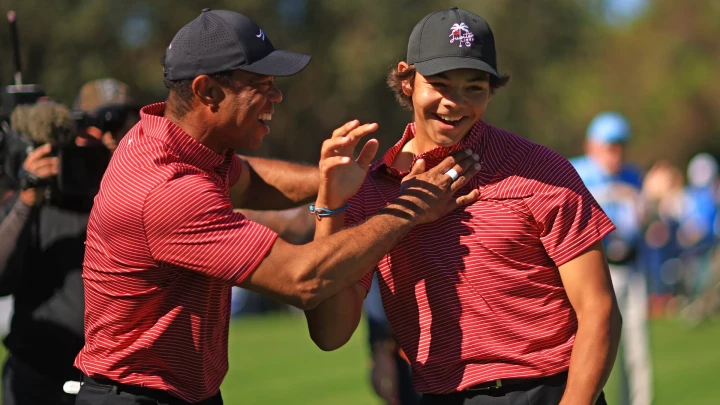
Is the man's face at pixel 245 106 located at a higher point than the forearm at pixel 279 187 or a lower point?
higher

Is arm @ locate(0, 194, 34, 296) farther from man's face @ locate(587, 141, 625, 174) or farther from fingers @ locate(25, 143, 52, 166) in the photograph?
man's face @ locate(587, 141, 625, 174)

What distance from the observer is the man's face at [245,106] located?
4.21 meters

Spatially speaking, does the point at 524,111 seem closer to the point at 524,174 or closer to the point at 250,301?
the point at 250,301

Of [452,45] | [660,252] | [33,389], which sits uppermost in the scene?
[452,45]

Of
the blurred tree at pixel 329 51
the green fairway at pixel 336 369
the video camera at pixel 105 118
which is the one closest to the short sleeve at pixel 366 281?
the video camera at pixel 105 118

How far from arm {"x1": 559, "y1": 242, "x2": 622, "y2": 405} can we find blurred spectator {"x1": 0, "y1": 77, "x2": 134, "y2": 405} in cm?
266

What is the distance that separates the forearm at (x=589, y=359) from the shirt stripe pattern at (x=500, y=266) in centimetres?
16

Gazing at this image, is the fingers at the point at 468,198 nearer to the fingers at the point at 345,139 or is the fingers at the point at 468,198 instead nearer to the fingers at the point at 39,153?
the fingers at the point at 345,139

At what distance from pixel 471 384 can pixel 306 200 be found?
5.05 ft

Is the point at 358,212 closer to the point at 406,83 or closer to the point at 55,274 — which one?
the point at 406,83

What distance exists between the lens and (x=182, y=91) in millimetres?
4238

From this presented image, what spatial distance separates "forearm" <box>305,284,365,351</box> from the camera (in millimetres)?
4242

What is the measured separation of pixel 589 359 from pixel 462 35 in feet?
4.32

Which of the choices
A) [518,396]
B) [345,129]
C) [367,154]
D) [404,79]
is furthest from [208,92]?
[518,396]
